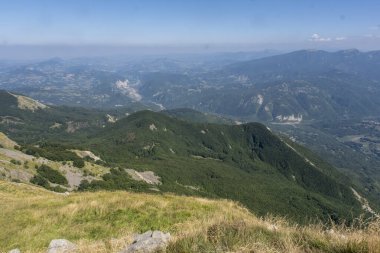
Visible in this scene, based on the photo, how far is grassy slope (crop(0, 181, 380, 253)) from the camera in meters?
9.34

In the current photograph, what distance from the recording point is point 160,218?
1808cm

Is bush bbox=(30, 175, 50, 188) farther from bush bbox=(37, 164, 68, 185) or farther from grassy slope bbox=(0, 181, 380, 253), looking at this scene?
grassy slope bbox=(0, 181, 380, 253)

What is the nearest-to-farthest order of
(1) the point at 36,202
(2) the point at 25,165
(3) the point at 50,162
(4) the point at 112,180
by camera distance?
(1) the point at 36,202 < (2) the point at 25,165 < (3) the point at 50,162 < (4) the point at 112,180

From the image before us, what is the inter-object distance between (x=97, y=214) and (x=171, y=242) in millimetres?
10190

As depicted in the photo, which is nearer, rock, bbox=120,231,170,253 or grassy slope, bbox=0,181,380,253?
grassy slope, bbox=0,181,380,253

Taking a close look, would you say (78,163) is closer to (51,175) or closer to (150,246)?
(51,175)

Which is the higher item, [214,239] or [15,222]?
[214,239]

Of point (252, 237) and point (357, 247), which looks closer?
point (357, 247)

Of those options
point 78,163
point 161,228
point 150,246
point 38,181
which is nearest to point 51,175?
point 38,181

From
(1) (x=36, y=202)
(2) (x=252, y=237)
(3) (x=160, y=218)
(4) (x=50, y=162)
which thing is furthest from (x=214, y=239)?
(4) (x=50, y=162)

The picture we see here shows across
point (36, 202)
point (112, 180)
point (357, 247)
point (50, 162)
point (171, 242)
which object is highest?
point (357, 247)

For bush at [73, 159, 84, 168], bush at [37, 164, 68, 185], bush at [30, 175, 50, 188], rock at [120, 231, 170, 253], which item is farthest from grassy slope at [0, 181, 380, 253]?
bush at [73, 159, 84, 168]

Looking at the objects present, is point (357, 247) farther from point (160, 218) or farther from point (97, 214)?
Answer: point (97, 214)

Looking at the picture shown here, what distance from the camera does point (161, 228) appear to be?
16.8 metres
